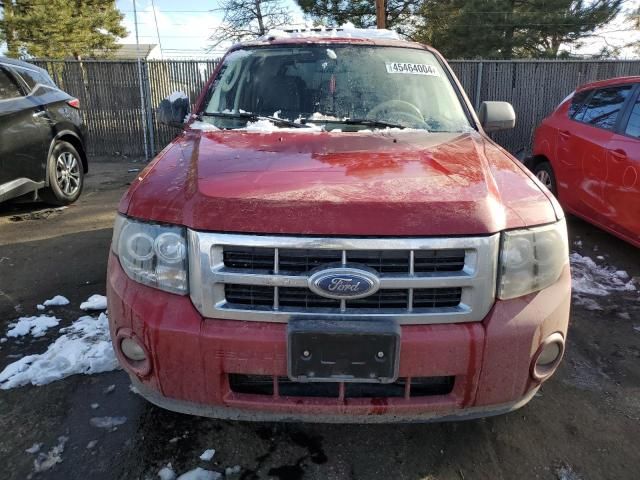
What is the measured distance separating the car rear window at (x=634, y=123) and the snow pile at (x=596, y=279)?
120 centimetres

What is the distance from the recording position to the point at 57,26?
77.5 ft

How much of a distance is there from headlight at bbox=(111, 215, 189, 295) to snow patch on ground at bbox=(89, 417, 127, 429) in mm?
880

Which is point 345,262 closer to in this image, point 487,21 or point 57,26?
point 487,21

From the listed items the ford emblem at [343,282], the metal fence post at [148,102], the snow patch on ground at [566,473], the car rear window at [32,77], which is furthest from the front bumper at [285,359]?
the metal fence post at [148,102]

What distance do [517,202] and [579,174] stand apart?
3.72 metres

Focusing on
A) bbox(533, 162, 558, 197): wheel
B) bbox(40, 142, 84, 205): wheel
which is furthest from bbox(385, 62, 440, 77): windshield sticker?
bbox(40, 142, 84, 205): wheel

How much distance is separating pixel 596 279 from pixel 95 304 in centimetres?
408

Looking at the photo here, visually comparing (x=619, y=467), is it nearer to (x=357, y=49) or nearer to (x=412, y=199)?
(x=412, y=199)

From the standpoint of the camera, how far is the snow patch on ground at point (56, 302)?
367cm

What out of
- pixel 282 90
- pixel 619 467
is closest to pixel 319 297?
pixel 619 467

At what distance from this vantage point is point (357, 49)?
135 inches

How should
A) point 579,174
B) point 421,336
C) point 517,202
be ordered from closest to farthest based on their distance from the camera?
point 421,336 < point 517,202 < point 579,174

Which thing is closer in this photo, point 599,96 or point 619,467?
point 619,467

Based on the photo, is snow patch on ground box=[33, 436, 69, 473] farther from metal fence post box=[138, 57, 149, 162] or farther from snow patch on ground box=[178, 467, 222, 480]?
metal fence post box=[138, 57, 149, 162]
